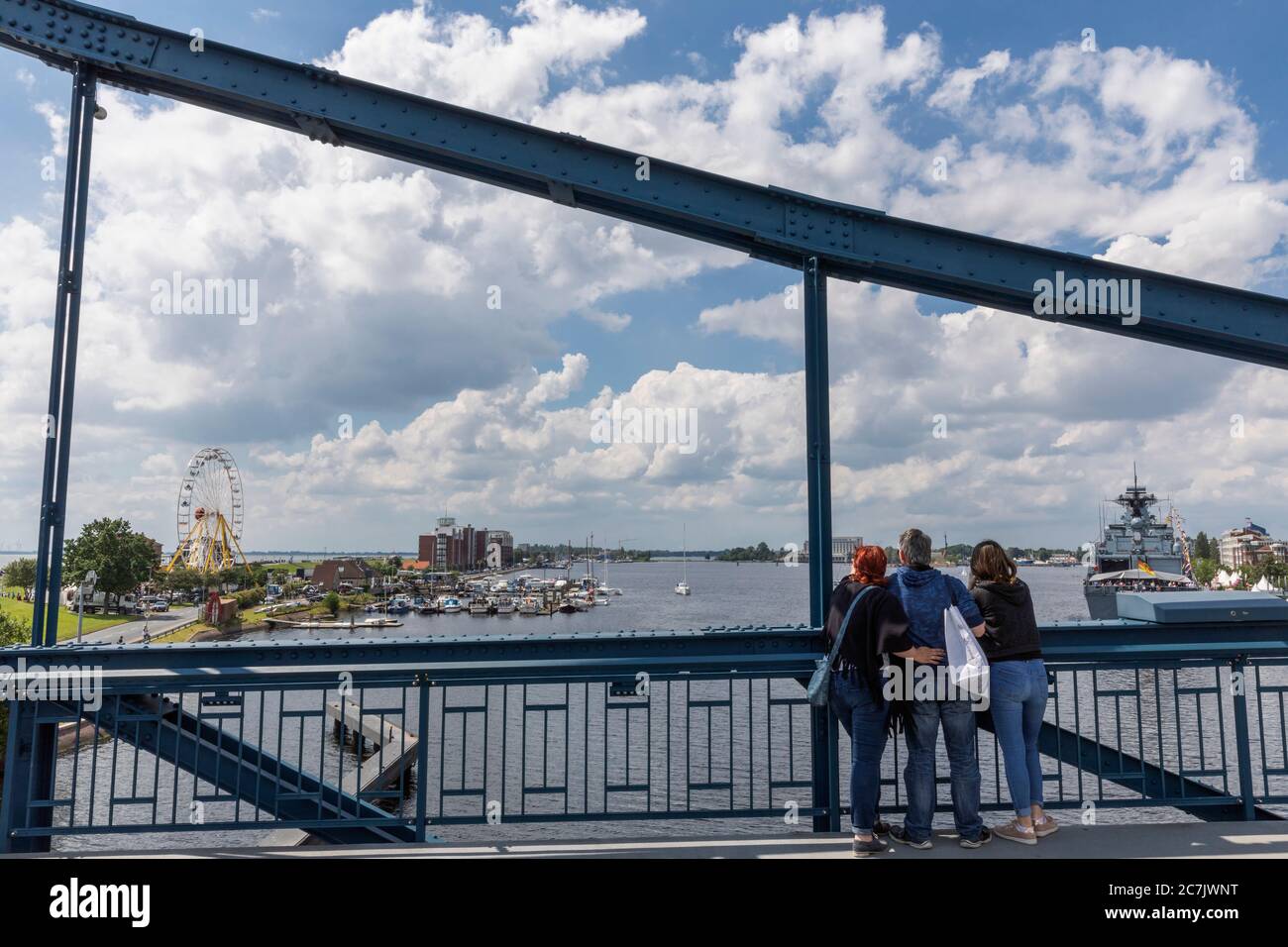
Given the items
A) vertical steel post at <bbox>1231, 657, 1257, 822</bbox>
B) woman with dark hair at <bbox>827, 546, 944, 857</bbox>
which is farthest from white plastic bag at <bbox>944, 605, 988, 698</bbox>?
vertical steel post at <bbox>1231, 657, 1257, 822</bbox>

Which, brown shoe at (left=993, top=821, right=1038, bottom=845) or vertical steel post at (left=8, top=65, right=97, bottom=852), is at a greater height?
vertical steel post at (left=8, top=65, right=97, bottom=852)

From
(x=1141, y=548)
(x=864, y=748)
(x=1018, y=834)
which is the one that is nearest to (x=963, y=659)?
(x=864, y=748)

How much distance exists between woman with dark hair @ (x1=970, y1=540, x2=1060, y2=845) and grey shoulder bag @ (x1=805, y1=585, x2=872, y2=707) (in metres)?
0.86

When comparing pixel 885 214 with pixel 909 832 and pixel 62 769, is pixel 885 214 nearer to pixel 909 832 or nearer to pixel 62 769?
pixel 909 832

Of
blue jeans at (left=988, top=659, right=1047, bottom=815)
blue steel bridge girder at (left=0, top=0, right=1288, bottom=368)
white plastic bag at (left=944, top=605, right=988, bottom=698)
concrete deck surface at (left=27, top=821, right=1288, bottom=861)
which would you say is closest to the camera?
white plastic bag at (left=944, top=605, right=988, bottom=698)

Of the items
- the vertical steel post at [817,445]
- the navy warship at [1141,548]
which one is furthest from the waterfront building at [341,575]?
the vertical steel post at [817,445]

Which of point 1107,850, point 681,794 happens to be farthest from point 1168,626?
point 681,794

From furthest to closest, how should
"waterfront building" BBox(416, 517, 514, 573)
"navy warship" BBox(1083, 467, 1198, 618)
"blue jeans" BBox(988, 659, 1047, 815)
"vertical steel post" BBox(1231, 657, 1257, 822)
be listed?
1. "waterfront building" BBox(416, 517, 514, 573)
2. "navy warship" BBox(1083, 467, 1198, 618)
3. "vertical steel post" BBox(1231, 657, 1257, 822)
4. "blue jeans" BBox(988, 659, 1047, 815)

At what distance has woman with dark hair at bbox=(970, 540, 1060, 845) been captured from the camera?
5016 millimetres

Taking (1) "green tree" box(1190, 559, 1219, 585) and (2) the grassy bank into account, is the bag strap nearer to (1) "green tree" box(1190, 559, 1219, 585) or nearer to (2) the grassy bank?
(2) the grassy bank

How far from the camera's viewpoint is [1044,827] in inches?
203

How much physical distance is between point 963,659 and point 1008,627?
49 cm
